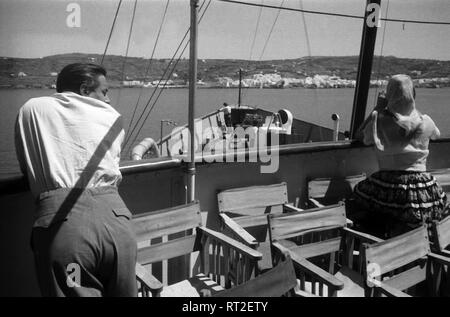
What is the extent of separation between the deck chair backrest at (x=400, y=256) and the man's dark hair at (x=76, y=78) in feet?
5.16

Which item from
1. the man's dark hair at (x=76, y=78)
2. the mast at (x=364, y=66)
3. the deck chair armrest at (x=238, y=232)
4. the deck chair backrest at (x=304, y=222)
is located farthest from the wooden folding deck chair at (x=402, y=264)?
the mast at (x=364, y=66)

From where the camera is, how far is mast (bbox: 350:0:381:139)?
4223 mm

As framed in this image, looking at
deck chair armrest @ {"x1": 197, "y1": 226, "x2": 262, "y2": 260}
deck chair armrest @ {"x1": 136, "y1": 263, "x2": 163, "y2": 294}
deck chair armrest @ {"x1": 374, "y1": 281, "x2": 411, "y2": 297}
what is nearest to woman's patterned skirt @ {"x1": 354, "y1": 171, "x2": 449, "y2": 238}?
deck chair armrest @ {"x1": 374, "y1": 281, "x2": 411, "y2": 297}

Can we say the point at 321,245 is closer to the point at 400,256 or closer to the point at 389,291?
the point at 400,256

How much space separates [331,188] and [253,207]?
887 millimetres

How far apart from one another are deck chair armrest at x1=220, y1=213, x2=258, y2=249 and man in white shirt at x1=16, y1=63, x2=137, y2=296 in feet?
3.12

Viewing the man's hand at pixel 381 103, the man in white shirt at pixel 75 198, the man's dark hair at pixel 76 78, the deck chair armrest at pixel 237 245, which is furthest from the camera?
the man's hand at pixel 381 103

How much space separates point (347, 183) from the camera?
4.03 meters

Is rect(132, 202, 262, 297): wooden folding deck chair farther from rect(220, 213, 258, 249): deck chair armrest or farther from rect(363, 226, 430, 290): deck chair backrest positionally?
rect(363, 226, 430, 290): deck chair backrest

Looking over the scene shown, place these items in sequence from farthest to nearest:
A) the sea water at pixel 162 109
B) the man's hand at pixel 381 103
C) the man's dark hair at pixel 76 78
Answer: the sea water at pixel 162 109 < the man's hand at pixel 381 103 < the man's dark hair at pixel 76 78

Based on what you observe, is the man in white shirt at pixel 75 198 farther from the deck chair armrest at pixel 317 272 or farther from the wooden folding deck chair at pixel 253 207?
the wooden folding deck chair at pixel 253 207

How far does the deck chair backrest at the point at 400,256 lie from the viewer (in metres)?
2.34
